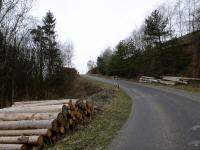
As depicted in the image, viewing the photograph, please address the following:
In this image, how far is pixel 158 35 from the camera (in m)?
44.6

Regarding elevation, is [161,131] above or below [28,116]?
below

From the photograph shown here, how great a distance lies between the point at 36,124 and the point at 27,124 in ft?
1.27

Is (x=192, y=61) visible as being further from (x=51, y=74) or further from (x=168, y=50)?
(x=51, y=74)

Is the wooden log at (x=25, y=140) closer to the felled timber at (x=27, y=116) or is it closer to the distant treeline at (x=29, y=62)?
the felled timber at (x=27, y=116)

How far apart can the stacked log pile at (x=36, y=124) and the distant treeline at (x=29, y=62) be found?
60.2 feet

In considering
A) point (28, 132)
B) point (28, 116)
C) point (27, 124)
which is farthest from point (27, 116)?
point (28, 132)

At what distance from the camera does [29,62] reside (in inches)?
1692

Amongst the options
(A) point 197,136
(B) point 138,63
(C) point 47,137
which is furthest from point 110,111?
(B) point 138,63

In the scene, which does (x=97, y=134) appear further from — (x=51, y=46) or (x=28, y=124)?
(x=51, y=46)

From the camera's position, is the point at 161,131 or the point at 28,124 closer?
the point at 161,131

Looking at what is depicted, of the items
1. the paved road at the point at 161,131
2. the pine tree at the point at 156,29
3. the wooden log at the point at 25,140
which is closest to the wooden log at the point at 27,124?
the wooden log at the point at 25,140

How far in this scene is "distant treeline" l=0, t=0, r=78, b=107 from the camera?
31.5 m

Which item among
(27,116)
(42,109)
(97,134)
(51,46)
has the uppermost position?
(51,46)

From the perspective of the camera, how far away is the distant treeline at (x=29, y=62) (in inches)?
1239
